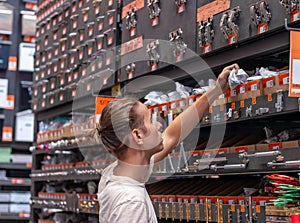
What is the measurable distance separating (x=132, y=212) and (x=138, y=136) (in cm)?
30

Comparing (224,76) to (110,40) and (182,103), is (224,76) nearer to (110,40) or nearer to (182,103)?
(182,103)

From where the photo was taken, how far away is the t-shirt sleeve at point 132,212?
81.0 inches

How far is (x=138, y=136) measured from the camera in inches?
88.3

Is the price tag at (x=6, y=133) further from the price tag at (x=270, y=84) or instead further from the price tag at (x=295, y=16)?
the price tag at (x=295, y=16)

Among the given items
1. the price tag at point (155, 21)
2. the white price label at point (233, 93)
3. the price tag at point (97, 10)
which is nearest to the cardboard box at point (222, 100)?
the white price label at point (233, 93)

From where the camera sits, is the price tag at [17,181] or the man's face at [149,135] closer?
the man's face at [149,135]

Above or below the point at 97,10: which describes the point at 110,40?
below

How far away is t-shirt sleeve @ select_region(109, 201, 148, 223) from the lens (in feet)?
6.75

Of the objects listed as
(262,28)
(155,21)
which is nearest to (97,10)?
(155,21)

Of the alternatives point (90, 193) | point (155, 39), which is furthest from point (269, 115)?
point (90, 193)

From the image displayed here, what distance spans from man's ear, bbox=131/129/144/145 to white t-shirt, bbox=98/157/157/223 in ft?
0.45

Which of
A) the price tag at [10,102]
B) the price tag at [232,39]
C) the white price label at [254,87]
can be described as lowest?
the white price label at [254,87]

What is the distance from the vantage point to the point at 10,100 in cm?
939

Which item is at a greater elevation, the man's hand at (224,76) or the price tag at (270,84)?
the man's hand at (224,76)
